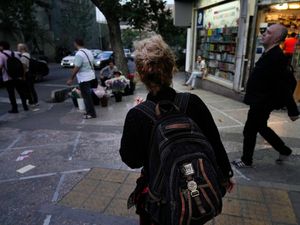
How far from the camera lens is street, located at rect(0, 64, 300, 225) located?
110 inches

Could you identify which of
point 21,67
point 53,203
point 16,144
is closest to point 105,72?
point 21,67

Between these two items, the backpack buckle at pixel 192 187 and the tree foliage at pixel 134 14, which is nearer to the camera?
the backpack buckle at pixel 192 187

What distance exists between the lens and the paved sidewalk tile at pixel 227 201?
268cm

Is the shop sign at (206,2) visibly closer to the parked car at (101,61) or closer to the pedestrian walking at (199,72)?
the pedestrian walking at (199,72)

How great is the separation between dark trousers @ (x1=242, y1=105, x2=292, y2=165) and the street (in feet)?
0.78

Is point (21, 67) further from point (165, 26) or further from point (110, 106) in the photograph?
point (165, 26)

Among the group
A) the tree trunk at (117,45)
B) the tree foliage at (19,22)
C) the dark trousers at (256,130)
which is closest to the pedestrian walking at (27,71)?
the tree trunk at (117,45)

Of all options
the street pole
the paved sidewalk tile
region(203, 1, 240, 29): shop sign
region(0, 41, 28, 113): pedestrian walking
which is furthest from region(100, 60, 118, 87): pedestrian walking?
the paved sidewalk tile

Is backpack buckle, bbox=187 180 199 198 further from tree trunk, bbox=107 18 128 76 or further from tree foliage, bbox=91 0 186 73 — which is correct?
tree trunk, bbox=107 18 128 76

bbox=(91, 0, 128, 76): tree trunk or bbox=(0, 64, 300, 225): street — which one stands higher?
bbox=(91, 0, 128, 76): tree trunk

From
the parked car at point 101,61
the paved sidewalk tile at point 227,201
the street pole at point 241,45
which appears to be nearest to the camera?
the paved sidewalk tile at point 227,201

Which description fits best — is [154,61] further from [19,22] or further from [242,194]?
[19,22]

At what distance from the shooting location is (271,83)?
3.33 metres

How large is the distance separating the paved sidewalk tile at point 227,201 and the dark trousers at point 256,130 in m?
0.57
